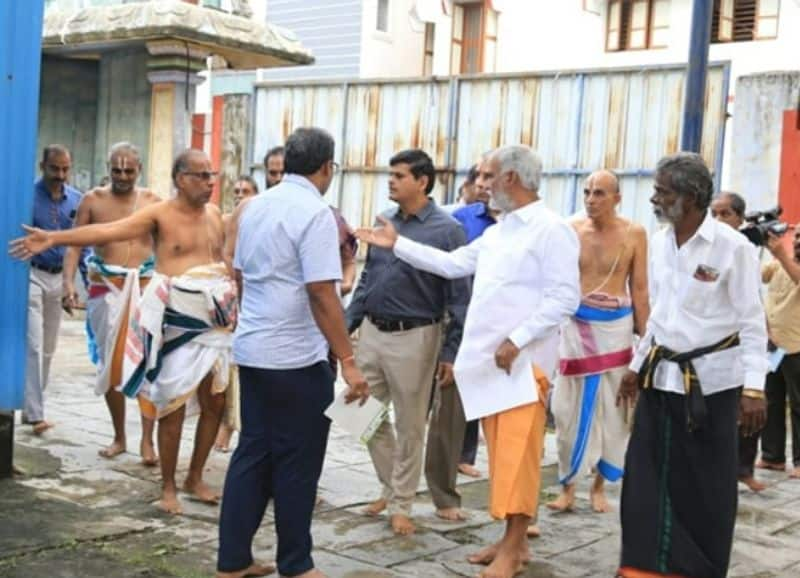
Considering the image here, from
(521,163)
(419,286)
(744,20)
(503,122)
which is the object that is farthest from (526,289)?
(744,20)

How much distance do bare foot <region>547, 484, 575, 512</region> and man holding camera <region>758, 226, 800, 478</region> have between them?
200 centimetres

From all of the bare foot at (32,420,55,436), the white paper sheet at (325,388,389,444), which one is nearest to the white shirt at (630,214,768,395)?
the white paper sheet at (325,388,389,444)

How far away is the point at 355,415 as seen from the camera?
4.60m

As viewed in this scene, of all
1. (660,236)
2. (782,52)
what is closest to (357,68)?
(782,52)

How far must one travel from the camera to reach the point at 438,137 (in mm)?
12109

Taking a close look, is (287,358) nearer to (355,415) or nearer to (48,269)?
(355,415)

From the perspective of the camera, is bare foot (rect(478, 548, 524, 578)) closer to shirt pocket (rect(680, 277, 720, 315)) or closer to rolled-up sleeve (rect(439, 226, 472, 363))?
rolled-up sleeve (rect(439, 226, 472, 363))

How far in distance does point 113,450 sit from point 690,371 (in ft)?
12.2

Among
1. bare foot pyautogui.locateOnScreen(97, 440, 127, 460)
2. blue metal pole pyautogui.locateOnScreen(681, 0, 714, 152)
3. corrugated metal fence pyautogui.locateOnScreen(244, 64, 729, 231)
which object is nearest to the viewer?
bare foot pyautogui.locateOnScreen(97, 440, 127, 460)

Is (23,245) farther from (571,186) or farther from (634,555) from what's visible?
(571,186)

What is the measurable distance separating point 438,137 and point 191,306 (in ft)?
21.8

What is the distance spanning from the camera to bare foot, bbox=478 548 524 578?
4837 mm

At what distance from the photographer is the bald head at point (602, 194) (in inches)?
241

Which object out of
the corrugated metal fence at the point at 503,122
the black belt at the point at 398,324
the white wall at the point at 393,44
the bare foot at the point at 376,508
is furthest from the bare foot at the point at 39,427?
the white wall at the point at 393,44
